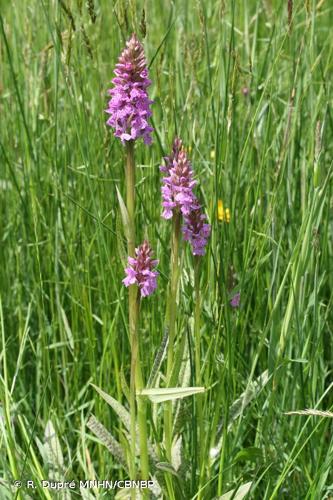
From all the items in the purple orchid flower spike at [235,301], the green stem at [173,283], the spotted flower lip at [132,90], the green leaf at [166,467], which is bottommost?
the green leaf at [166,467]

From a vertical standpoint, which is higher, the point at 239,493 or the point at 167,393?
the point at 167,393

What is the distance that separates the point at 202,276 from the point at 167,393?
417 millimetres

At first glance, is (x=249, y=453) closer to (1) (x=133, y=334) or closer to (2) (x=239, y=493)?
(2) (x=239, y=493)

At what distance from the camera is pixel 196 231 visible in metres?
1.31

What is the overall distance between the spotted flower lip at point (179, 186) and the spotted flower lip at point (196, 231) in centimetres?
7

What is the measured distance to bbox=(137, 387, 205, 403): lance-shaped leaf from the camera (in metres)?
1.19

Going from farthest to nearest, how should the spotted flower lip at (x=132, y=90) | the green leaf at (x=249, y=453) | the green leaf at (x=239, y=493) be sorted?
the green leaf at (x=249, y=453)
the green leaf at (x=239, y=493)
the spotted flower lip at (x=132, y=90)

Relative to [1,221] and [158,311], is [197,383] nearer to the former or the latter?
[158,311]

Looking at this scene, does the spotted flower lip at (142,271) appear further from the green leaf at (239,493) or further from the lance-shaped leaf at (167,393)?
the green leaf at (239,493)

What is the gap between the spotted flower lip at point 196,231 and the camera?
1.30 m

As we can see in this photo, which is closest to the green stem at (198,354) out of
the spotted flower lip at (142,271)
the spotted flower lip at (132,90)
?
the spotted flower lip at (142,271)

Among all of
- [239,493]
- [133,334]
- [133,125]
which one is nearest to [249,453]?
[239,493]

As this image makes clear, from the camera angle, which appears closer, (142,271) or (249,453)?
(142,271)

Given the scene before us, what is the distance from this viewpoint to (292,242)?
1.76 meters
